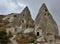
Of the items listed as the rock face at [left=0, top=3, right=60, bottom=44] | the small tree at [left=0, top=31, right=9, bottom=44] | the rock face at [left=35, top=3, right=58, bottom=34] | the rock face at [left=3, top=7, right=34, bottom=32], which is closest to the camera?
the small tree at [left=0, top=31, right=9, bottom=44]

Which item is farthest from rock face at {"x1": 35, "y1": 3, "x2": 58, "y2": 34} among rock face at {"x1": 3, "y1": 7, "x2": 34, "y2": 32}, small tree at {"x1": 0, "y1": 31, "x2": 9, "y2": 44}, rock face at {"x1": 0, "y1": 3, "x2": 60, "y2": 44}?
small tree at {"x1": 0, "y1": 31, "x2": 9, "y2": 44}

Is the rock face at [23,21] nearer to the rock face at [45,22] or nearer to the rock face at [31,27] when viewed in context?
the rock face at [31,27]

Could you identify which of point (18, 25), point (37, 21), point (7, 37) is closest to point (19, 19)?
point (18, 25)

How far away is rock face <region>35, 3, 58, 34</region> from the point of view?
311 ft

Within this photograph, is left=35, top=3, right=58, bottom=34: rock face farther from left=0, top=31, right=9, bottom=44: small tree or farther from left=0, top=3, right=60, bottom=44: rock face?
left=0, top=31, right=9, bottom=44: small tree

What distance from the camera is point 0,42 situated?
282 feet

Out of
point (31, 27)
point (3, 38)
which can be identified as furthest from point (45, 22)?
point (3, 38)

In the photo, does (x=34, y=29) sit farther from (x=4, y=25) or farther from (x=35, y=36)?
(x=4, y=25)

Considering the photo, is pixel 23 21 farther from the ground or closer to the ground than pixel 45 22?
farther from the ground

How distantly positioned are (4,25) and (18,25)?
4973 millimetres

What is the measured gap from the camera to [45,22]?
317 feet

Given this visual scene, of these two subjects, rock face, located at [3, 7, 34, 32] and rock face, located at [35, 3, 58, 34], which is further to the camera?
rock face, located at [3, 7, 34, 32]

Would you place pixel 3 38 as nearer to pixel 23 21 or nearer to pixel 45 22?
pixel 45 22

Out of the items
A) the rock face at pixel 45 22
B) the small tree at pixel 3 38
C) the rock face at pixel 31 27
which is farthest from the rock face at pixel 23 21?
the small tree at pixel 3 38
